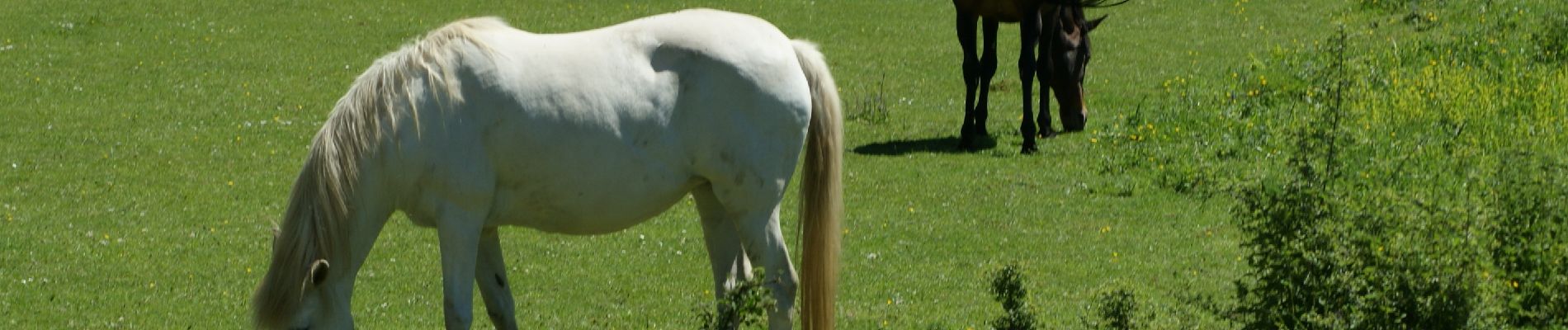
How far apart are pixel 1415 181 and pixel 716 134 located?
5.49 m

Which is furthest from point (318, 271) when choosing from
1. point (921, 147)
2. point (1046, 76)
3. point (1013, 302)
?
point (1046, 76)

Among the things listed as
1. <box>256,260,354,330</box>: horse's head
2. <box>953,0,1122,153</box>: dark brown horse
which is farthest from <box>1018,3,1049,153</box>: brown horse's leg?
<box>256,260,354,330</box>: horse's head

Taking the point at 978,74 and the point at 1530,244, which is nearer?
the point at 1530,244

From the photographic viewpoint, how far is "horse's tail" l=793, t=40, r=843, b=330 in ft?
21.5

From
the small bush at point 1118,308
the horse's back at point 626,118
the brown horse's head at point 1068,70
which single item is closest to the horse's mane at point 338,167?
the horse's back at point 626,118

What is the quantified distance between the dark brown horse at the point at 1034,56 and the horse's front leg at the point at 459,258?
6.88 m

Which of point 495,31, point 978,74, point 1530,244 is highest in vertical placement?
point 495,31

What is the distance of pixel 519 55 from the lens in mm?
5906

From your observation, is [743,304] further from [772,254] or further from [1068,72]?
[1068,72]

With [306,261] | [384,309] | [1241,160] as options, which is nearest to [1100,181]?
[1241,160]

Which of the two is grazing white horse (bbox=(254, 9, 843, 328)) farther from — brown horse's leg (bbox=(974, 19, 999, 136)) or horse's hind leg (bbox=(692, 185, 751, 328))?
brown horse's leg (bbox=(974, 19, 999, 136))

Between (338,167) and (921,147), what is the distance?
746cm

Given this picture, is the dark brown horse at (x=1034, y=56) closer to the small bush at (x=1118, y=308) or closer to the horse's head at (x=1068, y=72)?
the horse's head at (x=1068, y=72)

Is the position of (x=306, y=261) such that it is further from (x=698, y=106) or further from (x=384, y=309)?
(x=384, y=309)
